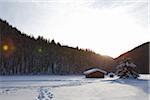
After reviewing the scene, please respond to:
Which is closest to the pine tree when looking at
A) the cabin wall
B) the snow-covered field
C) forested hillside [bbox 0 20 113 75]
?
the cabin wall

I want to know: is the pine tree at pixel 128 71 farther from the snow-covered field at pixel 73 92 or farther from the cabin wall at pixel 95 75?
the snow-covered field at pixel 73 92

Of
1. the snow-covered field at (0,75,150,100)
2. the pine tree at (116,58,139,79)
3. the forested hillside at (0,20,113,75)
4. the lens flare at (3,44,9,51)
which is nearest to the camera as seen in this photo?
the snow-covered field at (0,75,150,100)

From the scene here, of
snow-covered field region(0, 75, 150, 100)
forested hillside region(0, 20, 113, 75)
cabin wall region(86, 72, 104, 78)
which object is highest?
forested hillside region(0, 20, 113, 75)

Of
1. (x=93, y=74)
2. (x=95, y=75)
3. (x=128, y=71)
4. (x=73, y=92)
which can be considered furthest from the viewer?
(x=95, y=75)

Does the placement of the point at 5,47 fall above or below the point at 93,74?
above

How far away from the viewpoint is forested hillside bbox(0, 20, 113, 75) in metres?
83.2

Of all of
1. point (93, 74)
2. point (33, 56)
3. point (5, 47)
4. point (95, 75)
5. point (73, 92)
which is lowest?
point (95, 75)

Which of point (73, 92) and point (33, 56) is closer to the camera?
point (73, 92)

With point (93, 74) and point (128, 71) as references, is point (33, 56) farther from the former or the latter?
point (128, 71)

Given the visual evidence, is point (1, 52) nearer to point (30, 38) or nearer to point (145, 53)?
point (30, 38)

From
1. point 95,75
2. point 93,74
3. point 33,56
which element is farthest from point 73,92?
point 33,56

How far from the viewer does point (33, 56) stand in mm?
91375

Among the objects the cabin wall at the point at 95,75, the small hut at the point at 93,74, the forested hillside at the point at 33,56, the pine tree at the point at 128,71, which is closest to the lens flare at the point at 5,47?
the forested hillside at the point at 33,56

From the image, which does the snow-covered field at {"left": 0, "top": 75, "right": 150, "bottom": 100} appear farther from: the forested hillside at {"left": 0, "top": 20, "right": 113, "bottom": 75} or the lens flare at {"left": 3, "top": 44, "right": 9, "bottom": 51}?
the lens flare at {"left": 3, "top": 44, "right": 9, "bottom": 51}
